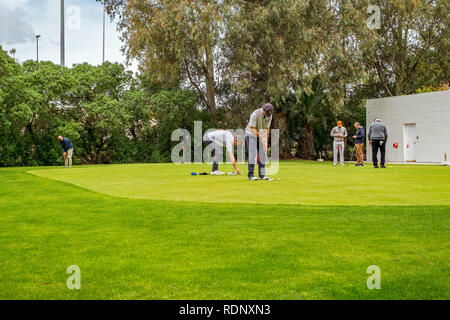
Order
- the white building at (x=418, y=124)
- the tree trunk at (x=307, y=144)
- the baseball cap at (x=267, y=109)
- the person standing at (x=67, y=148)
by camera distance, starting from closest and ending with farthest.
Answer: the baseball cap at (x=267, y=109) < the person standing at (x=67, y=148) < the white building at (x=418, y=124) < the tree trunk at (x=307, y=144)

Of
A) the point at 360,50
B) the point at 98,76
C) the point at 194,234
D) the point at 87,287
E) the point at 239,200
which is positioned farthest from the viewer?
the point at 98,76

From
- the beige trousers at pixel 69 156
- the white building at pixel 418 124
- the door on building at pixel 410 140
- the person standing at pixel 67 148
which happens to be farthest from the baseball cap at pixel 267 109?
the door on building at pixel 410 140

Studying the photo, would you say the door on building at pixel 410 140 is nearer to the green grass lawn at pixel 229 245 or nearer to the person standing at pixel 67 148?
the person standing at pixel 67 148

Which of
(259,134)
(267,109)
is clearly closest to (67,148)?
(259,134)

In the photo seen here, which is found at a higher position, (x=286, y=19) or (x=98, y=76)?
(x=286, y=19)

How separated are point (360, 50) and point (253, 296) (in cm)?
3484

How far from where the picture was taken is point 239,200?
979 centimetres

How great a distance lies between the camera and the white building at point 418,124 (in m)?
33.1

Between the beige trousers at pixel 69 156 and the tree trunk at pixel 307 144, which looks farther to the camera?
the tree trunk at pixel 307 144

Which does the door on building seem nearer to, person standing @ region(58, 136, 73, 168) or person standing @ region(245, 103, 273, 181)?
person standing @ region(58, 136, 73, 168)

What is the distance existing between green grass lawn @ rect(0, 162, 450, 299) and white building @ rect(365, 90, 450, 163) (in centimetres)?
2457
